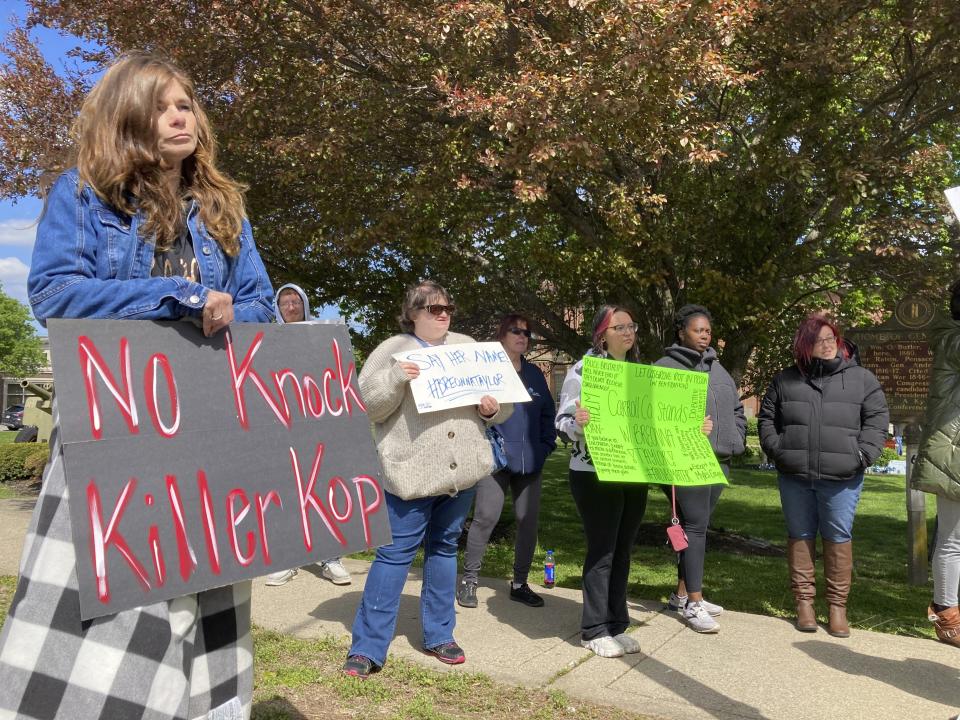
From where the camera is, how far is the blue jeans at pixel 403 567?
421 cm

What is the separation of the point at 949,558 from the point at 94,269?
486 centimetres

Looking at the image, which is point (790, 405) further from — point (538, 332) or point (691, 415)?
point (538, 332)

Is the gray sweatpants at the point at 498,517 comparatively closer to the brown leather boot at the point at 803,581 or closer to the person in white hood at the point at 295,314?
the person in white hood at the point at 295,314

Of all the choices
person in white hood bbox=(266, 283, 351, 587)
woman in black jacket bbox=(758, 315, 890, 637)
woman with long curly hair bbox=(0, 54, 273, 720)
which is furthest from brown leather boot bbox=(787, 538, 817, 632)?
woman with long curly hair bbox=(0, 54, 273, 720)

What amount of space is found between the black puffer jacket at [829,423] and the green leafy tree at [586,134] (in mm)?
1850

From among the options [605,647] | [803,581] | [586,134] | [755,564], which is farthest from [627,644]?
[755,564]

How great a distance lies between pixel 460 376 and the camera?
422 cm

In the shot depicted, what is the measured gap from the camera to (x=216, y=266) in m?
2.08

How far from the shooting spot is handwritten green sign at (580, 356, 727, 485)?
14.4 ft

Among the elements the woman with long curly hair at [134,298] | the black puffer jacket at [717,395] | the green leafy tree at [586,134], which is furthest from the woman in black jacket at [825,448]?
the woman with long curly hair at [134,298]

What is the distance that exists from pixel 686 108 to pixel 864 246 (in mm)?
2362

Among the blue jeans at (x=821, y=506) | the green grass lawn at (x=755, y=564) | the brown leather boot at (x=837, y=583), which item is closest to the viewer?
the brown leather boot at (x=837, y=583)

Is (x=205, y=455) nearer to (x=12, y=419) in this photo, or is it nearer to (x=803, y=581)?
(x=803, y=581)

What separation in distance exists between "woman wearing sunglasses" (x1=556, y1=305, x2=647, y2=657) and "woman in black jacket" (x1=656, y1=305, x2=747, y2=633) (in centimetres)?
56
